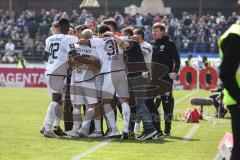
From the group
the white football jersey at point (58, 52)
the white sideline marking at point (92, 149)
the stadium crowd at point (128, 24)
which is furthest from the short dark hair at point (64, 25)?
A: the stadium crowd at point (128, 24)

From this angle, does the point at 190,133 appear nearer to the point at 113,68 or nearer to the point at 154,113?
the point at 154,113

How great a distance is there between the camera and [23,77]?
40.6 m

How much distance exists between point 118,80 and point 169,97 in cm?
172

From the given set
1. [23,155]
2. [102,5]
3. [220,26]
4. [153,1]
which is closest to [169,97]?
[23,155]

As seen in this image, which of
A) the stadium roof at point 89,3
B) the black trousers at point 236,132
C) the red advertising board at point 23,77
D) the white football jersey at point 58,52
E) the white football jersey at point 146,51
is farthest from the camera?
the stadium roof at point 89,3

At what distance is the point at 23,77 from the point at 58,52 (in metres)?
26.3

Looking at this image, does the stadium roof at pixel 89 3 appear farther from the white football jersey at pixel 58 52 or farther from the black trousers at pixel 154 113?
the white football jersey at pixel 58 52

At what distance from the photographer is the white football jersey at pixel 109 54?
1414 cm

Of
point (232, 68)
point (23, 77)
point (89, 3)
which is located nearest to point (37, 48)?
point (23, 77)

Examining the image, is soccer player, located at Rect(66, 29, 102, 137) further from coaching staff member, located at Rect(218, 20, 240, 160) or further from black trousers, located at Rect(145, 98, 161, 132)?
coaching staff member, located at Rect(218, 20, 240, 160)

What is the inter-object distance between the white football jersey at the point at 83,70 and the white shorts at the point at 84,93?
102 millimetres

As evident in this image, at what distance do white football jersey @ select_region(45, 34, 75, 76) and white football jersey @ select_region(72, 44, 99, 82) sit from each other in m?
0.21

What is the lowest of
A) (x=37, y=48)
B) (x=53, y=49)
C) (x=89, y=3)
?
(x=37, y=48)

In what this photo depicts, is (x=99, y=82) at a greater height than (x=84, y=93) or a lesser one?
greater
